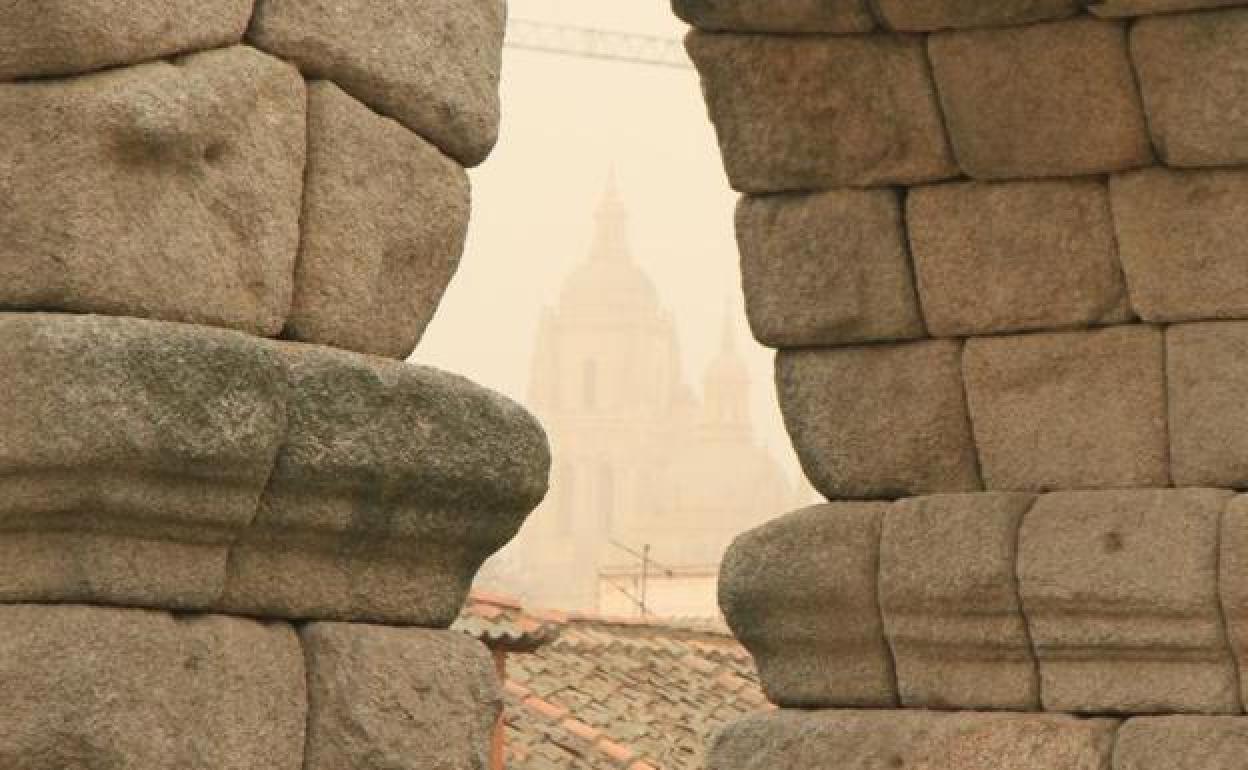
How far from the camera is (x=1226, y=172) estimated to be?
6.47 meters

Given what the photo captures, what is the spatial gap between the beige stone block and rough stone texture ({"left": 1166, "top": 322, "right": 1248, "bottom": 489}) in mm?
777

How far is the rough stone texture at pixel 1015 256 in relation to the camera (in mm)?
6746

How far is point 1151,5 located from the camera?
6.36 metres

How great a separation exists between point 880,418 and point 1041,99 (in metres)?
0.95

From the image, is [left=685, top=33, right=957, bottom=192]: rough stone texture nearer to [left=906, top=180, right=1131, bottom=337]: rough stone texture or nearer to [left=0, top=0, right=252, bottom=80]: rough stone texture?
[left=906, top=180, right=1131, bottom=337]: rough stone texture

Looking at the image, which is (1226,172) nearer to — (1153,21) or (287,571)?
(1153,21)

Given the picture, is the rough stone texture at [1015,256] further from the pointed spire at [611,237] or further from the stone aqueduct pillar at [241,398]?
the pointed spire at [611,237]

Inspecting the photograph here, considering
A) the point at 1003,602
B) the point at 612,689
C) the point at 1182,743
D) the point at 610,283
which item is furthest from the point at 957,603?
the point at 610,283

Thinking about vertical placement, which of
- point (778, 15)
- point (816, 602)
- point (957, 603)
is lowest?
point (816, 602)

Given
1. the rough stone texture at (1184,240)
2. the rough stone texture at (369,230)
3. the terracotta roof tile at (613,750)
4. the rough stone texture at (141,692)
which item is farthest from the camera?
the terracotta roof tile at (613,750)

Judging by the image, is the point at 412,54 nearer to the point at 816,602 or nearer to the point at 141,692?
the point at 141,692

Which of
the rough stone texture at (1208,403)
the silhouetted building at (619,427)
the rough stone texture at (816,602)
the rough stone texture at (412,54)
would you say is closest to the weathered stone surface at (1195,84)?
the rough stone texture at (1208,403)

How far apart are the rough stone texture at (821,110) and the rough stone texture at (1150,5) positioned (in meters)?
0.59

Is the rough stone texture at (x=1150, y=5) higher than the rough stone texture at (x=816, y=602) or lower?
A: higher
